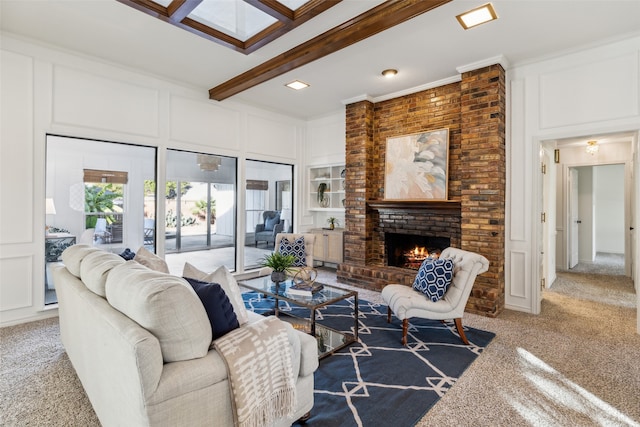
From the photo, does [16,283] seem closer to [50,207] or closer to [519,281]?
[50,207]

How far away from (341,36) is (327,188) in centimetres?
352

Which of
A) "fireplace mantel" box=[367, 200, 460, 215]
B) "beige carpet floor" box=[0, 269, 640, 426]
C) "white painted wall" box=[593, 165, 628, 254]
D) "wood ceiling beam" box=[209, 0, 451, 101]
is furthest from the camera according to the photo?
"white painted wall" box=[593, 165, 628, 254]

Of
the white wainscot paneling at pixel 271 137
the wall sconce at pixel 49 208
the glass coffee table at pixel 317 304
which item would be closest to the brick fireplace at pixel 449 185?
the white wainscot paneling at pixel 271 137

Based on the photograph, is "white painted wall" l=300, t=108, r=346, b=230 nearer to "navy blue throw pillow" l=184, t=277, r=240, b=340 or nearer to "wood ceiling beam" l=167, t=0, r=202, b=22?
"wood ceiling beam" l=167, t=0, r=202, b=22

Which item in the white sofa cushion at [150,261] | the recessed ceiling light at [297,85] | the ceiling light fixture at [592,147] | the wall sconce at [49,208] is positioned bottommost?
the white sofa cushion at [150,261]

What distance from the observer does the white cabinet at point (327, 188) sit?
6.16 m

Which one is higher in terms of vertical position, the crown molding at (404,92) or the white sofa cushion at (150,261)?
the crown molding at (404,92)

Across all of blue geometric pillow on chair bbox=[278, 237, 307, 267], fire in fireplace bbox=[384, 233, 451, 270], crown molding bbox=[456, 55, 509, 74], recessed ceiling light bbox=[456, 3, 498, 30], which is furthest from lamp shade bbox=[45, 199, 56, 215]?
crown molding bbox=[456, 55, 509, 74]

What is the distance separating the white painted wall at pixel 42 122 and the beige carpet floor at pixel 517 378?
60 centimetres

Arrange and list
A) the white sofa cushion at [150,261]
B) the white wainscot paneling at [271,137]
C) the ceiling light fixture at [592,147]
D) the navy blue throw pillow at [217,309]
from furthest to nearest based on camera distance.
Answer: the ceiling light fixture at [592,147] → the white wainscot paneling at [271,137] → the white sofa cushion at [150,261] → the navy blue throw pillow at [217,309]

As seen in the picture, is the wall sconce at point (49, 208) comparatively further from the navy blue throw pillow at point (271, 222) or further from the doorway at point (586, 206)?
the doorway at point (586, 206)

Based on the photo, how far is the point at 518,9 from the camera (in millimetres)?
2801

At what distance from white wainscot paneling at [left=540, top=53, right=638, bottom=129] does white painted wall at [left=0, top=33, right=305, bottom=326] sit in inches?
181

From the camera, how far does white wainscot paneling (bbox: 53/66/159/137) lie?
11.7ft
